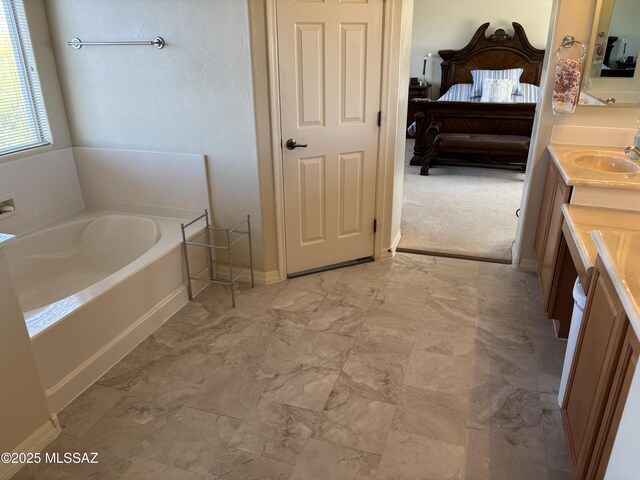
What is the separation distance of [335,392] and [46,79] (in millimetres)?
2611

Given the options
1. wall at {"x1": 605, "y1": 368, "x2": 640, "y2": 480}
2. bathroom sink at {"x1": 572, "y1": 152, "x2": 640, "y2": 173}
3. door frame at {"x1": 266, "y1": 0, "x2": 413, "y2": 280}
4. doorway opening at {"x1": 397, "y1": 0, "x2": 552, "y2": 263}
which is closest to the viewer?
wall at {"x1": 605, "y1": 368, "x2": 640, "y2": 480}

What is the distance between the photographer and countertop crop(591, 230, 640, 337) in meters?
1.23

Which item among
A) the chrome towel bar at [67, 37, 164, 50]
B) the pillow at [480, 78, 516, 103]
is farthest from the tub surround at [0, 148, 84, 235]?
the pillow at [480, 78, 516, 103]

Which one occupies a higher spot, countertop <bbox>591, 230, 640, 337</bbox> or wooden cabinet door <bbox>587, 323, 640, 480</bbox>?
countertop <bbox>591, 230, 640, 337</bbox>

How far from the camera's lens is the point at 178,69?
116 inches

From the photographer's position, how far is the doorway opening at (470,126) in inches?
165

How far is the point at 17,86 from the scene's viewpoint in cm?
297

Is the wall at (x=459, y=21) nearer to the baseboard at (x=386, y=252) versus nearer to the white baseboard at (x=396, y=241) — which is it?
the white baseboard at (x=396, y=241)

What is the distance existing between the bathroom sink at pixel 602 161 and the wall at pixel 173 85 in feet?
6.15

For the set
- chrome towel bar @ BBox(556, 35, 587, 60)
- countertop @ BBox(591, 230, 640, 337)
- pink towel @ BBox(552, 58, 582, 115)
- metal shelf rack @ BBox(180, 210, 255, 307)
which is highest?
chrome towel bar @ BBox(556, 35, 587, 60)

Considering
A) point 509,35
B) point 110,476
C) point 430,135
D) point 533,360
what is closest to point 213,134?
point 110,476

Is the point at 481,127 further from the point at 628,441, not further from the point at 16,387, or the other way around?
the point at 16,387

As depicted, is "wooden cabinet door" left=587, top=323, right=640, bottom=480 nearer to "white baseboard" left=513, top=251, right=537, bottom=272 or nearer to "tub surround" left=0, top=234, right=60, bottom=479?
"tub surround" left=0, top=234, right=60, bottom=479

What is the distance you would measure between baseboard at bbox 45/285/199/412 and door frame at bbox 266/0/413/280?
2.46 ft
